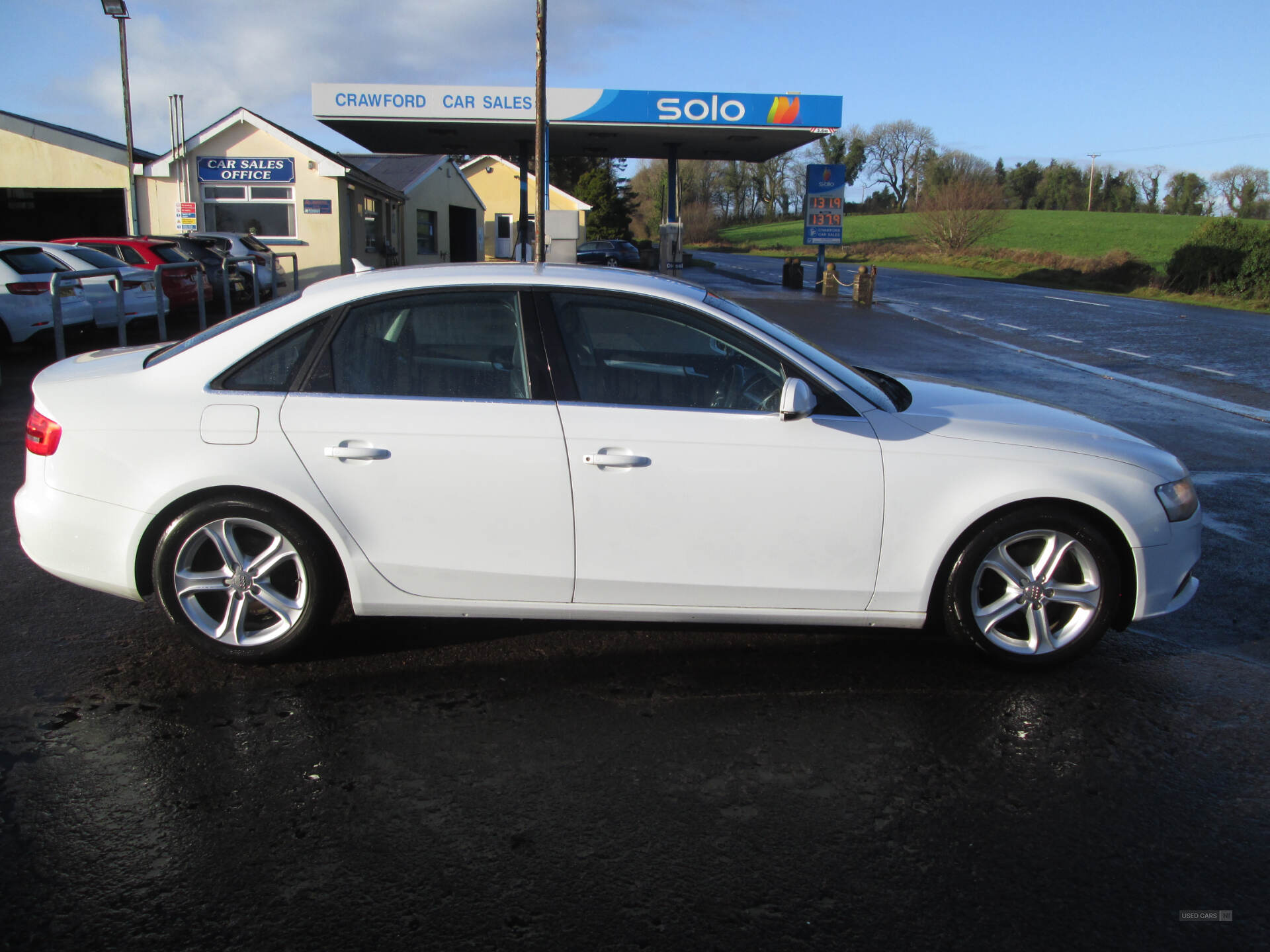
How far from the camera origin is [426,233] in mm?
42562

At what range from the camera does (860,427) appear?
13.1ft

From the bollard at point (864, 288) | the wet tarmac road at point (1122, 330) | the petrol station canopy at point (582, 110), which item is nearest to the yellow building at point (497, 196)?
the wet tarmac road at point (1122, 330)

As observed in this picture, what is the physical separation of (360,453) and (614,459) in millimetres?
975

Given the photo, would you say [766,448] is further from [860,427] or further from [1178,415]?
[1178,415]

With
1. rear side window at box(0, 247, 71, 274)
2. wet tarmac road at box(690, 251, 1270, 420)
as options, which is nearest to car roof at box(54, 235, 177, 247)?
rear side window at box(0, 247, 71, 274)

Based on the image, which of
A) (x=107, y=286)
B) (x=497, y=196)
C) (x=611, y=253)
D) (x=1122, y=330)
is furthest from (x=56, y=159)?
(x=497, y=196)

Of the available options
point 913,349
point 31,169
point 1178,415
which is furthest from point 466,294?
point 31,169


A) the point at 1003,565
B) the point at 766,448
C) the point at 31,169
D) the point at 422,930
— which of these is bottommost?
the point at 422,930

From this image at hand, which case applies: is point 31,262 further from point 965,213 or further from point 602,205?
point 965,213

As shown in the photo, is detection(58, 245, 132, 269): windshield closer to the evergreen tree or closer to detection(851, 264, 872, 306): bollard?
detection(851, 264, 872, 306): bollard

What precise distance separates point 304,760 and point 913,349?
49.1 ft

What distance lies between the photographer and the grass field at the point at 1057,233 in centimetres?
5903

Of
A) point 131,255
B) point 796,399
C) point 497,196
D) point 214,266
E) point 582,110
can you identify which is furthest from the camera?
point 497,196

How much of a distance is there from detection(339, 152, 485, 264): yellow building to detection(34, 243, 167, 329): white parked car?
22.5 meters
